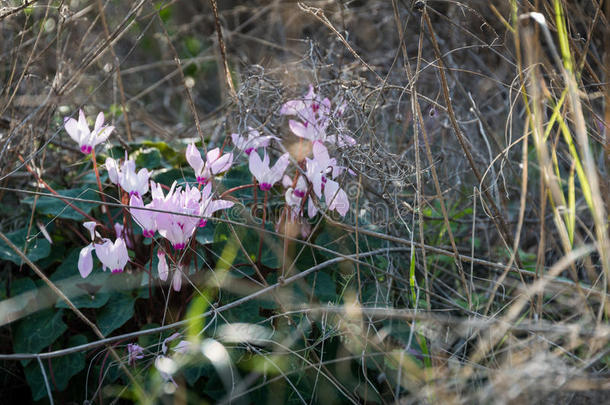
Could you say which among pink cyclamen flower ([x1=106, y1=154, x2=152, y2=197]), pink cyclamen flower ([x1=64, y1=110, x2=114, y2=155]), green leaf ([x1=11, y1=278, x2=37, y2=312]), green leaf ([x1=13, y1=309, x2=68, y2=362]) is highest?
pink cyclamen flower ([x1=64, y1=110, x2=114, y2=155])

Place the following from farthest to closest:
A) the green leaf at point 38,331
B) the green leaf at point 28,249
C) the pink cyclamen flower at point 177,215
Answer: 1. the green leaf at point 28,249
2. the green leaf at point 38,331
3. the pink cyclamen flower at point 177,215

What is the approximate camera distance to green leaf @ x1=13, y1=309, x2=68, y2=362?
137 centimetres

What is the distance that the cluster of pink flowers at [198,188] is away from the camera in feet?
3.83

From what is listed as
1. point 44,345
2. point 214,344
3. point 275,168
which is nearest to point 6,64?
point 44,345

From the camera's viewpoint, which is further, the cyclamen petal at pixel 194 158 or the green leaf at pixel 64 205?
the green leaf at pixel 64 205

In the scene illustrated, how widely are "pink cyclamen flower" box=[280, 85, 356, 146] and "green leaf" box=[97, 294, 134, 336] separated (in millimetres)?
560

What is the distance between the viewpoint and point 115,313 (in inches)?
53.4

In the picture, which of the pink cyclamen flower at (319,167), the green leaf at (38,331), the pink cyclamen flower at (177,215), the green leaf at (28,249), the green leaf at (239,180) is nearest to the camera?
the pink cyclamen flower at (177,215)

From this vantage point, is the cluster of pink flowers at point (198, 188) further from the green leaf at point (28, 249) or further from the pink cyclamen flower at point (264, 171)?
the green leaf at point (28, 249)

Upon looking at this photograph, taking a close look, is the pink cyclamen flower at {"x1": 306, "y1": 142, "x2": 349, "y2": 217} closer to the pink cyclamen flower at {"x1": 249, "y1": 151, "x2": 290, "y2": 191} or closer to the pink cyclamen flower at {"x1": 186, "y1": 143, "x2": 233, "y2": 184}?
the pink cyclamen flower at {"x1": 249, "y1": 151, "x2": 290, "y2": 191}

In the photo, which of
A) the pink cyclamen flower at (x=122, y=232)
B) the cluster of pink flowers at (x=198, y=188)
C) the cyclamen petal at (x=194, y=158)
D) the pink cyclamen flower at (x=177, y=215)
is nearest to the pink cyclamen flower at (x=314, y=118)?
the cluster of pink flowers at (x=198, y=188)

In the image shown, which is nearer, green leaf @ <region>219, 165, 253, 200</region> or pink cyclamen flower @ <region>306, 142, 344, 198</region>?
pink cyclamen flower @ <region>306, 142, 344, 198</region>

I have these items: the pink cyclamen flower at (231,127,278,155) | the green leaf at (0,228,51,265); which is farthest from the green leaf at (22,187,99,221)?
the pink cyclamen flower at (231,127,278,155)

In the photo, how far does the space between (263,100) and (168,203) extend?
2.29 ft
